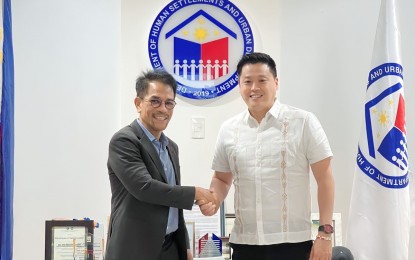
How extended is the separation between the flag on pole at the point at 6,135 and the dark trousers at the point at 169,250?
3.29 feet

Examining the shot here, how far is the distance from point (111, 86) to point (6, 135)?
735 mm

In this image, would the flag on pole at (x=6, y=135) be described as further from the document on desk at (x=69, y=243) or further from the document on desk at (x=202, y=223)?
the document on desk at (x=202, y=223)

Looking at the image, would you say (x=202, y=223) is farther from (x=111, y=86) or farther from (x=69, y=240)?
(x=111, y=86)

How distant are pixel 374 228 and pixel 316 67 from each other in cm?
107

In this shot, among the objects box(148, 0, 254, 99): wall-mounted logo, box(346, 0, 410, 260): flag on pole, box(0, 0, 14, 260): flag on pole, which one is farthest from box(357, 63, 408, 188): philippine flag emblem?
box(0, 0, 14, 260): flag on pole

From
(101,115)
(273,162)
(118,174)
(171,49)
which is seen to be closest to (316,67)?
(171,49)

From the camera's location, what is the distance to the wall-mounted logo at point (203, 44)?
3076mm

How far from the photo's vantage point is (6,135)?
256 centimetres

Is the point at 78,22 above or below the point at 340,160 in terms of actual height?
above

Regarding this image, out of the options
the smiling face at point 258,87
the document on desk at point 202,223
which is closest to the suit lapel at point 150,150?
the smiling face at point 258,87

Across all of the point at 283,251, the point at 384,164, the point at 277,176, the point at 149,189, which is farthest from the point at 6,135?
the point at 384,164

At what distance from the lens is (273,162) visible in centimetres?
216

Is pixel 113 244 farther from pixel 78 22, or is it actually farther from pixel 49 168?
pixel 78 22

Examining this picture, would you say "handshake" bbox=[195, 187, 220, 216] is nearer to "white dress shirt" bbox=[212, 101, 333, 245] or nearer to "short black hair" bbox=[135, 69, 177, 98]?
"white dress shirt" bbox=[212, 101, 333, 245]
